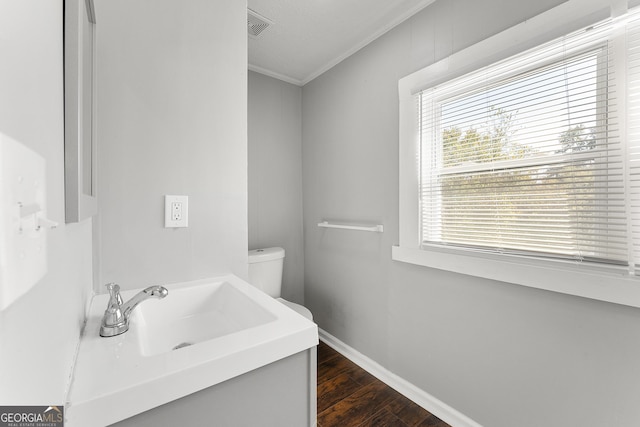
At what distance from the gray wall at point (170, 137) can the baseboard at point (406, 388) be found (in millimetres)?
1244

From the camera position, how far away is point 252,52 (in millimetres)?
2109

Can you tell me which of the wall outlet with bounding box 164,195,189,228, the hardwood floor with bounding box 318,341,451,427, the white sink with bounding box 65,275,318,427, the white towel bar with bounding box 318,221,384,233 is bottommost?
the hardwood floor with bounding box 318,341,451,427

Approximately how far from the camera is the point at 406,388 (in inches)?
66.1

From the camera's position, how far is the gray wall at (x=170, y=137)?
38.5 inches

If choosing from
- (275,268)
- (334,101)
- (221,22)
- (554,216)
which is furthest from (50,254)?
(334,101)

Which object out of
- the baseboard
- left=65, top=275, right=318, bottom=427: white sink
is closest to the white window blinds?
the baseboard

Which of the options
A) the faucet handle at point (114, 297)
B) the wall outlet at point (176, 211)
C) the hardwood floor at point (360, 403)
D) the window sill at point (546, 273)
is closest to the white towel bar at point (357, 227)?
the window sill at point (546, 273)

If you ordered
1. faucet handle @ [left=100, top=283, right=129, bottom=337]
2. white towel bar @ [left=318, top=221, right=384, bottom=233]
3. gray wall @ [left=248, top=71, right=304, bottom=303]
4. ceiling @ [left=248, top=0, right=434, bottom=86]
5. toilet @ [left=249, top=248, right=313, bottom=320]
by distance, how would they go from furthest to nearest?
gray wall @ [left=248, top=71, right=304, bottom=303] < toilet @ [left=249, top=248, right=313, bottom=320] < white towel bar @ [left=318, top=221, right=384, bottom=233] < ceiling @ [left=248, top=0, right=434, bottom=86] < faucet handle @ [left=100, top=283, right=129, bottom=337]

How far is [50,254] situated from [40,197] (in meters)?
0.10

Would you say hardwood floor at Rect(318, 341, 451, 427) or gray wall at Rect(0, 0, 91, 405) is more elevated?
gray wall at Rect(0, 0, 91, 405)

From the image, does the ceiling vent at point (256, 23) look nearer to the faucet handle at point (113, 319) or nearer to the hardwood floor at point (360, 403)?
the faucet handle at point (113, 319)

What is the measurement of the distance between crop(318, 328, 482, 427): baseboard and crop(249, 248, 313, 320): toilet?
1.49 ft

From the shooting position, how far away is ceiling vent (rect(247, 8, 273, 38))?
1.69 metres

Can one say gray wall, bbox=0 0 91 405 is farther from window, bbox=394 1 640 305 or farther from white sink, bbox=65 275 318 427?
window, bbox=394 1 640 305
